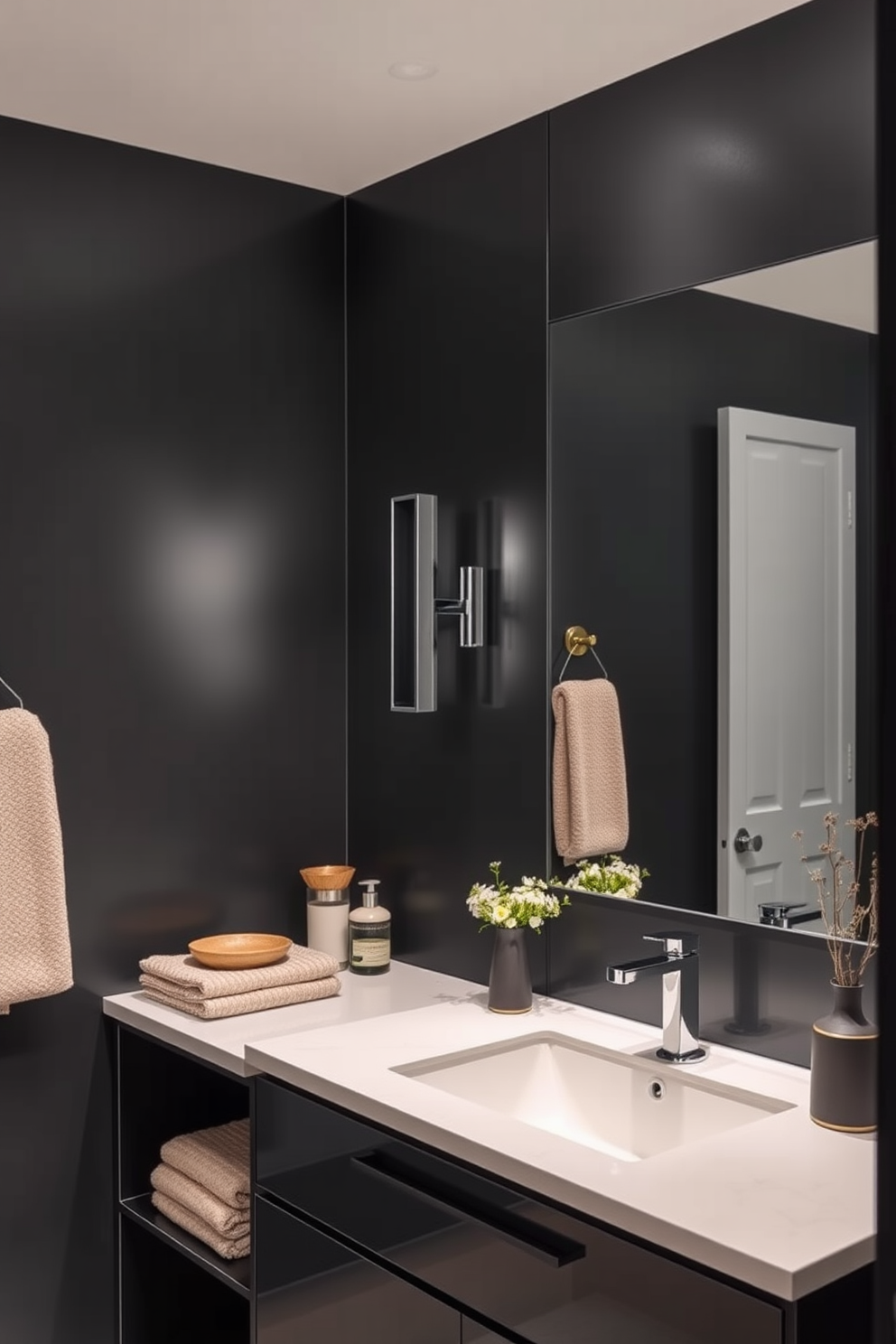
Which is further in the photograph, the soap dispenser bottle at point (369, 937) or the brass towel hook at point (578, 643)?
the soap dispenser bottle at point (369, 937)

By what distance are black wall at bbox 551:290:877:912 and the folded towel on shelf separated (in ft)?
2.09

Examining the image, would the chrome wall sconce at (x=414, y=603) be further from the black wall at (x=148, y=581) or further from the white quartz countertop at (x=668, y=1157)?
the white quartz countertop at (x=668, y=1157)

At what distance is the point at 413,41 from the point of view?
1.96m

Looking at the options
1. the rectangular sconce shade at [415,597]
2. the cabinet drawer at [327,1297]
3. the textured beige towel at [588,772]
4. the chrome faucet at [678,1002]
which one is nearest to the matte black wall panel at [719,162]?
the rectangular sconce shade at [415,597]

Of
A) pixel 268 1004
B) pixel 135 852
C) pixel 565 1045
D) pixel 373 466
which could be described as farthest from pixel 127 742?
pixel 565 1045

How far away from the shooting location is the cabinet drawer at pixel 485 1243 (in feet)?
4.39

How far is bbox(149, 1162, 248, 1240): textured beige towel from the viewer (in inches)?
83.3

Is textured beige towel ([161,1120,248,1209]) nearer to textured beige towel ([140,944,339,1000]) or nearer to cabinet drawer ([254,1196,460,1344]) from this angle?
cabinet drawer ([254,1196,460,1344])

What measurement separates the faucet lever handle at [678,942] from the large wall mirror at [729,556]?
0.20ft

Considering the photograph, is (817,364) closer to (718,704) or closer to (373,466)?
(718,704)

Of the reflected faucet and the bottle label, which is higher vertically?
the reflected faucet

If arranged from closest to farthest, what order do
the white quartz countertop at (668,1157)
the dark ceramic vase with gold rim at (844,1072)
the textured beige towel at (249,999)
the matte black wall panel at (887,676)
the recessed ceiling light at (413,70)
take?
the matte black wall panel at (887,676) → the white quartz countertop at (668,1157) → the dark ceramic vase with gold rim at (844,1072) → the recessed ceiling light at (413,70) → the textured beige towel at (249,999)

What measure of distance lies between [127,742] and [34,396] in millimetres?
659

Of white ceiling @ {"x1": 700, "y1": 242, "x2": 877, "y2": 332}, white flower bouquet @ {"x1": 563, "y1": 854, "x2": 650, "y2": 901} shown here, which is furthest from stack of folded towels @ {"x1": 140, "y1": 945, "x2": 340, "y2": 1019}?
white ceiling @ {"x1": 700, "y1": 242, "x2": 877, "y2": 332}
